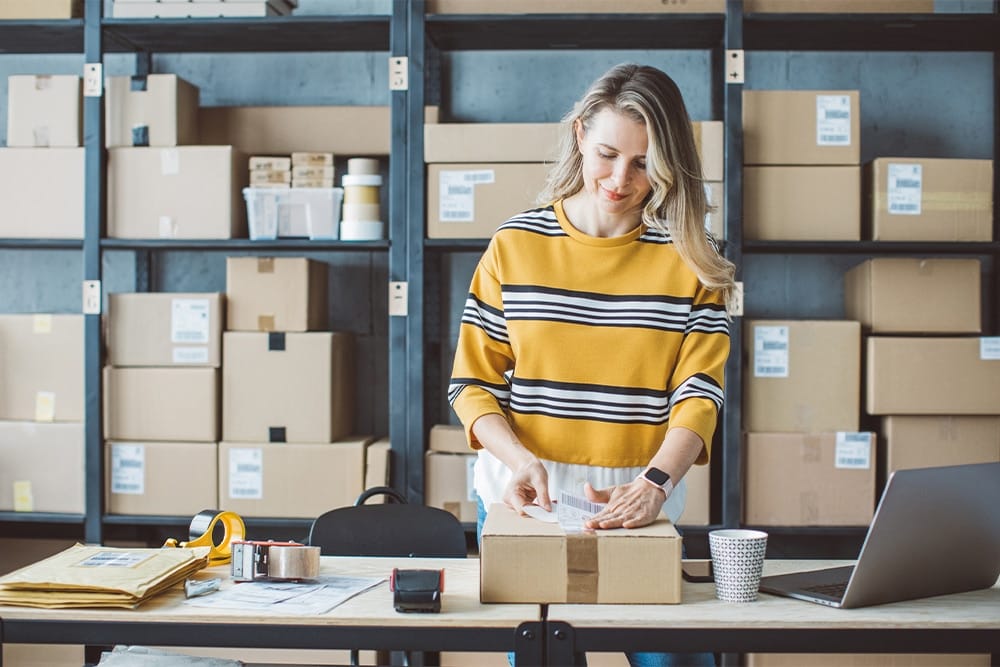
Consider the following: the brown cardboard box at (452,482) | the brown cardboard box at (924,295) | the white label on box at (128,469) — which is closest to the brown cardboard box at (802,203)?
the brown cardboard box at (924,295)

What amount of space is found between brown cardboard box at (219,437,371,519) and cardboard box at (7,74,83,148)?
1.04m

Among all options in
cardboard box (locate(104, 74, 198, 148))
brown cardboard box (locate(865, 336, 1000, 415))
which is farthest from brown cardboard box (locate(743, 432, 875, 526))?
cardboard box (locate(104, 74, 198, 148))

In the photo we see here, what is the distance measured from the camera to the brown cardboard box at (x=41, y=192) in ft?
9.84

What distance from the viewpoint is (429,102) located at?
3.37 meters

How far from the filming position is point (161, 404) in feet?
9.75

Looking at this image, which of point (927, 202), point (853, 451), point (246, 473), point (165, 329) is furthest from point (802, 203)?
point (165, 329)

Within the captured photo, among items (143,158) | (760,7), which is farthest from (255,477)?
(760,7)

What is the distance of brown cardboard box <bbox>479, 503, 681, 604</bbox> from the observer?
54.2 inches

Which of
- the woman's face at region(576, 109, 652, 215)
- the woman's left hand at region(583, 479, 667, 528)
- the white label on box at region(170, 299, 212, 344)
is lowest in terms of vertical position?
the woman's left hand at region(583, 479, 667, 528)

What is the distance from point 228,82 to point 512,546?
2.49 m

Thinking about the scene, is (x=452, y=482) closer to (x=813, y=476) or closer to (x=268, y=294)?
(x=268, y=294)

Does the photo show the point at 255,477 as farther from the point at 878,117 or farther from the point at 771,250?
the point at 878,117

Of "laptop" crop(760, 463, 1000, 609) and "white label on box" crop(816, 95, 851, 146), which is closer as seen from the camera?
"laptop" crop(760, 463, 1000, 609)

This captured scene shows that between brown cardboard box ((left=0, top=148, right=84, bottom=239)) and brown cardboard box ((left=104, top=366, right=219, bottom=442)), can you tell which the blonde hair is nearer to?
brown cardboard box ((left=104, top=366, right=219, bottom=442))
